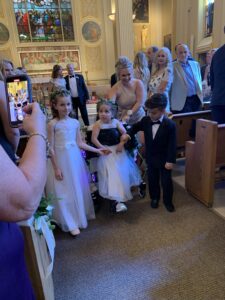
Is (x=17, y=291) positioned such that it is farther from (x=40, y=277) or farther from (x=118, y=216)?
(x=118, y=216)

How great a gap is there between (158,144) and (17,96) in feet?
5.13

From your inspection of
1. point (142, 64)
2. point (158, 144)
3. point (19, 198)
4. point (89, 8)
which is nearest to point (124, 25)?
point (89, 8)

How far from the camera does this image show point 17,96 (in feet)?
2.85

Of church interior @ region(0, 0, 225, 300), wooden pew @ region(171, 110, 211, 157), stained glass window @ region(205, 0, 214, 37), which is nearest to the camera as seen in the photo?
church interior @ region(0, 0, 225, 300)

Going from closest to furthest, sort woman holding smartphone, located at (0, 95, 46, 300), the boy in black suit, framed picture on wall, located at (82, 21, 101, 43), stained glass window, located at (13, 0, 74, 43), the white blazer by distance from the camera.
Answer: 1. woman holding smartphone, located at (0, 95, 46, 300)
2. the boy in black suit
3. the white blazer
4. stained glass window, located at (13, 0, 74, 43)
5. framed picture on wall, located at (82, 21, 101, 43)

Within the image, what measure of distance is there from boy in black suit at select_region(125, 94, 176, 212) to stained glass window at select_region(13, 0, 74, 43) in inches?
341

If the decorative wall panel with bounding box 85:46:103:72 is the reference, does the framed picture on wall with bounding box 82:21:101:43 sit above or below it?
above

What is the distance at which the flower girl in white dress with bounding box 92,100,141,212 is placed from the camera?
2.17 m

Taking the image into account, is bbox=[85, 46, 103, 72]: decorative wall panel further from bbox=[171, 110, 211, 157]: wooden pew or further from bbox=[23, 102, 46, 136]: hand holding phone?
bbox=[23, 102, 46, 136]: hand holding phone

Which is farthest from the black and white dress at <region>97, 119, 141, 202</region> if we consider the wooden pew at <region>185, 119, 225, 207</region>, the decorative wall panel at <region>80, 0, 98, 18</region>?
the decorative wall panel at <region>80, 0, 98, 18</region>

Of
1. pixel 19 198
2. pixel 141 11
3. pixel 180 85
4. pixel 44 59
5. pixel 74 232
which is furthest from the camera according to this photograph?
pixel 141 11

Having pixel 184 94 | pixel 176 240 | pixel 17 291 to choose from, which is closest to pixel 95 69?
pixel 184 94

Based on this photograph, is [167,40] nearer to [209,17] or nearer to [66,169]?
[209,17]

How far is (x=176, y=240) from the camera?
1907 millimetres
